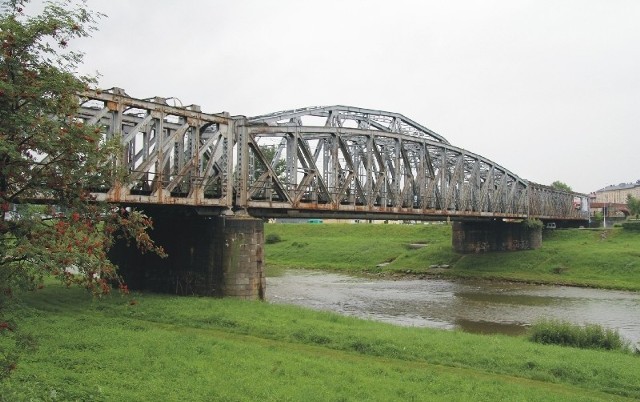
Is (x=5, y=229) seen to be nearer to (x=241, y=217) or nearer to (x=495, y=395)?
(x=495, y=395)

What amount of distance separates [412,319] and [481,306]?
8.35 m

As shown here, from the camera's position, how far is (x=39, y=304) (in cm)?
2228

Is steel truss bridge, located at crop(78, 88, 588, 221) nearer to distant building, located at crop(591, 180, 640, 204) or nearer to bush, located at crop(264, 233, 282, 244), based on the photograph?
bush, located at crop(264, 233, 282, 244)

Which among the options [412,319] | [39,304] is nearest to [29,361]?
[39,304]

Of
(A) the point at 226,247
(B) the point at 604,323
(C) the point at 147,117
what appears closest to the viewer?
(C) the point at 147,117

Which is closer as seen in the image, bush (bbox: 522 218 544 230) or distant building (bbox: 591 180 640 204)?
bush (bbox: 522 218 544 230)

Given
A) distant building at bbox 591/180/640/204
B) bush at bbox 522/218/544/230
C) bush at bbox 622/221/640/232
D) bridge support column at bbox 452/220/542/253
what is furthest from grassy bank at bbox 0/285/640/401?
distant building at bbox 591/180/640/204

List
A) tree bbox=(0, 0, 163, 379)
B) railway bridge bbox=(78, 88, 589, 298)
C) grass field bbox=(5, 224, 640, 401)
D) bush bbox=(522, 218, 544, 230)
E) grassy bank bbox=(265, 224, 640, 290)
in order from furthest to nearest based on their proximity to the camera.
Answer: bush bbox=(522, 218, 544, 230) < grassy bank bbox=(265, 224, 640, 290) < railway bridge bbox=(78, 88, 589, 298) < grass field bbox=(5, 224, 640, 401) < tree bbox=(0, 0, 163, 379)

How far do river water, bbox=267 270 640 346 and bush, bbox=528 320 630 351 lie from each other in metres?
4.79

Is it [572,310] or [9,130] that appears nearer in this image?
[9,130]

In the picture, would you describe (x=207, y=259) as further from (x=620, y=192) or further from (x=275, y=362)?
(x=620, y=192)

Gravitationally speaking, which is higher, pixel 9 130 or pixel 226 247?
pixel 9 130

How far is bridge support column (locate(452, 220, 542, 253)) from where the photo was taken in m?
64.4

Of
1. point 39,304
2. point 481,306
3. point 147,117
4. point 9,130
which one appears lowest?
point 481,306
